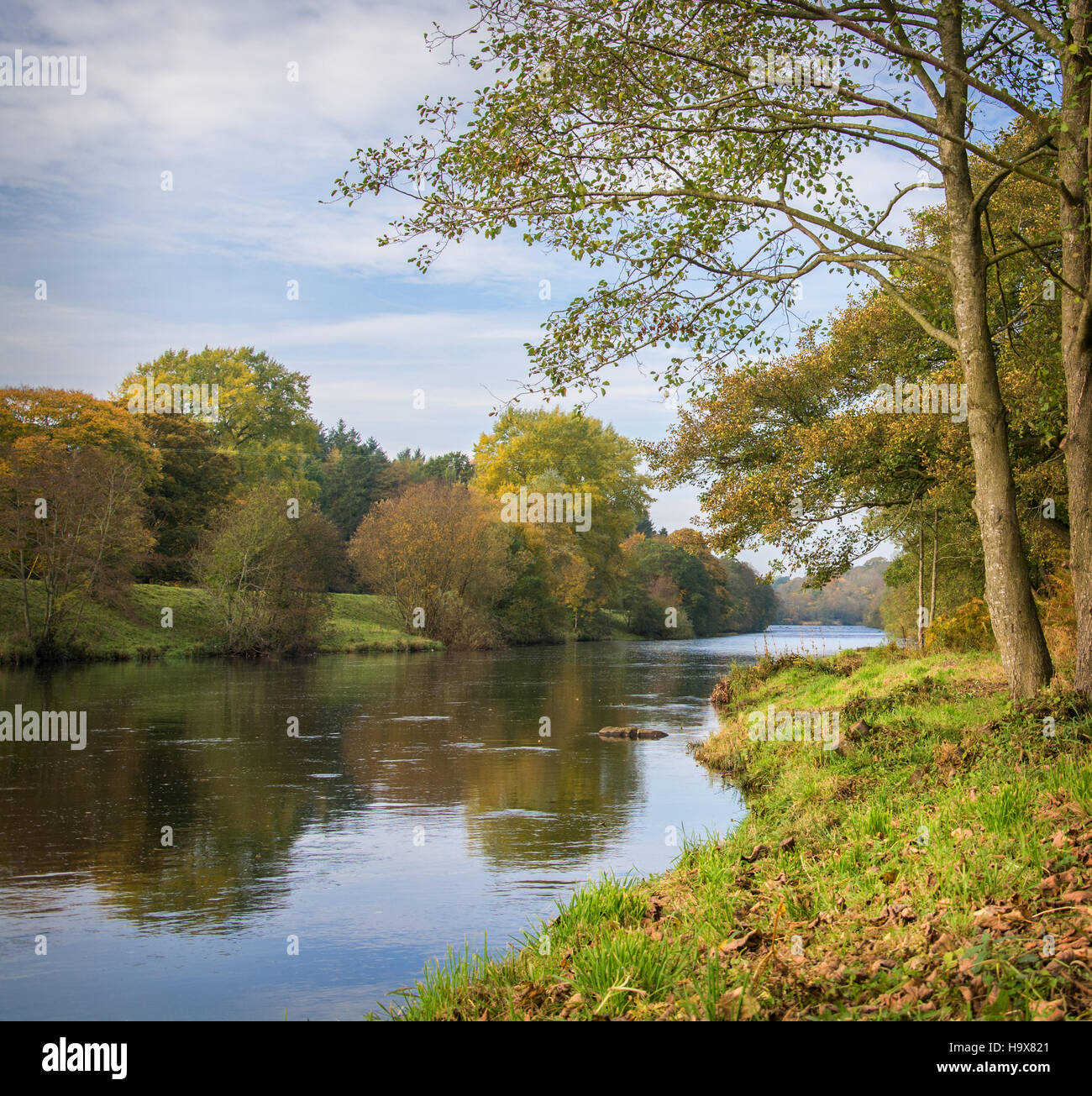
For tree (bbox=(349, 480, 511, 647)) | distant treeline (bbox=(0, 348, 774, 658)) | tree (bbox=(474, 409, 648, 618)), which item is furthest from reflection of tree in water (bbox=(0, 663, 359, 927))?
tree (bbox=(474, 409, 648, 618))

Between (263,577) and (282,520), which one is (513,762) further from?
(282,520)

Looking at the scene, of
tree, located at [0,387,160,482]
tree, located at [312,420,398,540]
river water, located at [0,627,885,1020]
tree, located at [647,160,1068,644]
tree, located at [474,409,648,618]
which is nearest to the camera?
river water, located at [0,627,885,1020]

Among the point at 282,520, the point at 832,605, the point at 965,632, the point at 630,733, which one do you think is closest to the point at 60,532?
the point at 282,520

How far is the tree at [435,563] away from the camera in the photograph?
170 ft

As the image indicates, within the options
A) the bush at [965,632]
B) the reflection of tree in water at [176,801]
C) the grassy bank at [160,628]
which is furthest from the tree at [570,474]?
the reflection of tree in water at [176,801]

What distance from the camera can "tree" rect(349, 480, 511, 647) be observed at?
170ft

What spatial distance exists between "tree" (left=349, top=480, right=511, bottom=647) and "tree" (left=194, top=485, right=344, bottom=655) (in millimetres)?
6242

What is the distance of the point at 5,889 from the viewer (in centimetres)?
898

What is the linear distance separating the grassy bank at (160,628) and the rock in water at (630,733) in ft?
77.9

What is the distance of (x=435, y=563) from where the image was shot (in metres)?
52.5

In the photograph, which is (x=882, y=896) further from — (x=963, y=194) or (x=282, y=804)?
(x=282, y=804)

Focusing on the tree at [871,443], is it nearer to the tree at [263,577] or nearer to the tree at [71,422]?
the tree at [263,577]

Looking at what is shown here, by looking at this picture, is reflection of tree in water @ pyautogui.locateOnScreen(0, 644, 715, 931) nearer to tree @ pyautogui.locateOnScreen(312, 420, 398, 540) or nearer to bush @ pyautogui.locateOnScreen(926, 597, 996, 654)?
bush @ pyautogui.locateOnScreen(926, 597, 996, 654)
